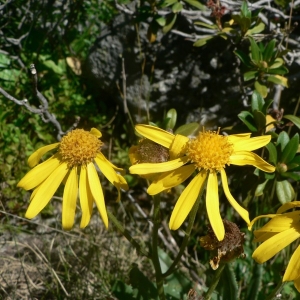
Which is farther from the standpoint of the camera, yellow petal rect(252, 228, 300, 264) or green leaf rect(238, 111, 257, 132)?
green leaf rect(238, 111, 257, 132)

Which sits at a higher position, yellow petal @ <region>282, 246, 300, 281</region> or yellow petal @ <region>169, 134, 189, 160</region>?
yellow petal @ <region>169, 134, 189, 160</region>

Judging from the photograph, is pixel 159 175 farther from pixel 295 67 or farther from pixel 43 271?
pixel 295 67

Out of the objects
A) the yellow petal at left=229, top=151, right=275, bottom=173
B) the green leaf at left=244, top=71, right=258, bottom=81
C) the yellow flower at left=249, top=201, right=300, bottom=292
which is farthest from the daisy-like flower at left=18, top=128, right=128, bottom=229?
the green leaf at left=244, top=71, right=258, bottom=81

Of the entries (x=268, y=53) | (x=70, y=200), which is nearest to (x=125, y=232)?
(x=70, y=200)

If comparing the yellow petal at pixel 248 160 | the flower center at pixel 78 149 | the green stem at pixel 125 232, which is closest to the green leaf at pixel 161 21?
the flower center at pixel 78 149

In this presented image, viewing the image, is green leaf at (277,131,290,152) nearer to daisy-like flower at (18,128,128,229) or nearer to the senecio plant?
the senecio plant

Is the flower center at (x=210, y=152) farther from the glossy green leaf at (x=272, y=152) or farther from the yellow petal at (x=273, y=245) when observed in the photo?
the glossy green leaf at (x=272, y=152)

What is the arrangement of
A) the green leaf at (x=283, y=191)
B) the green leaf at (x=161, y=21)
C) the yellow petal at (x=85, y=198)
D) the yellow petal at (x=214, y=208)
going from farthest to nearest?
the green leaf at (x=161, y=21) < the green leaf at (x=283, y=191) < the yellow petal at (x=85, y=198) < the yellow petal at (x=214, y=208)
